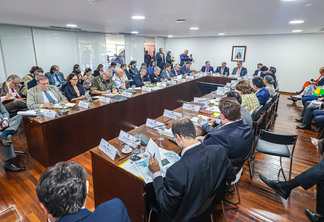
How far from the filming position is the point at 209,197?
124cm

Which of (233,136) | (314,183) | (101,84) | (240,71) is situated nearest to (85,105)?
(101,84)

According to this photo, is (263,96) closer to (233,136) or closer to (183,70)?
(233,136)

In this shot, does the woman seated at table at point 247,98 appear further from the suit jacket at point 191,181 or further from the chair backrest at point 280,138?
the suit jacket at point 191,181

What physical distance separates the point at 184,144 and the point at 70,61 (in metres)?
8.23

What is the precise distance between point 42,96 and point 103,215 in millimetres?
3025

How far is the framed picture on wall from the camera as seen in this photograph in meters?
9.71

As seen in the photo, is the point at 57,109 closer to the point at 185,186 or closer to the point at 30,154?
the point at 30,154

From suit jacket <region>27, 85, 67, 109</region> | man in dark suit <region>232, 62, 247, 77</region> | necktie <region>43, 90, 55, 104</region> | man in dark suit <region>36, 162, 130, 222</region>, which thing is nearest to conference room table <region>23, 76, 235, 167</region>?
suit jacket <region>27, 85, 67, 109</region>

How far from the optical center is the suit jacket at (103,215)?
0.80m

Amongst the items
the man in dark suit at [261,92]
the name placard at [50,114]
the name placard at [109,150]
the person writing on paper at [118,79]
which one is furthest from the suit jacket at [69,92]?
the man in dark suit at [261,92]

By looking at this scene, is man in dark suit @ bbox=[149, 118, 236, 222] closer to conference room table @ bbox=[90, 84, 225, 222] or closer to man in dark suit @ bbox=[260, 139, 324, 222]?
conference room table @ bbox=[90, 84, 225, 222]

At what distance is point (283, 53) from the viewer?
8.73 meters

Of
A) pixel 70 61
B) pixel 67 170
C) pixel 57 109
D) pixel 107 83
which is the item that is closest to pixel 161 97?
pixel 107 83

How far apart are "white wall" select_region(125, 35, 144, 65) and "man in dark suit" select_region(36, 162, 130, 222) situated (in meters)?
9.67
